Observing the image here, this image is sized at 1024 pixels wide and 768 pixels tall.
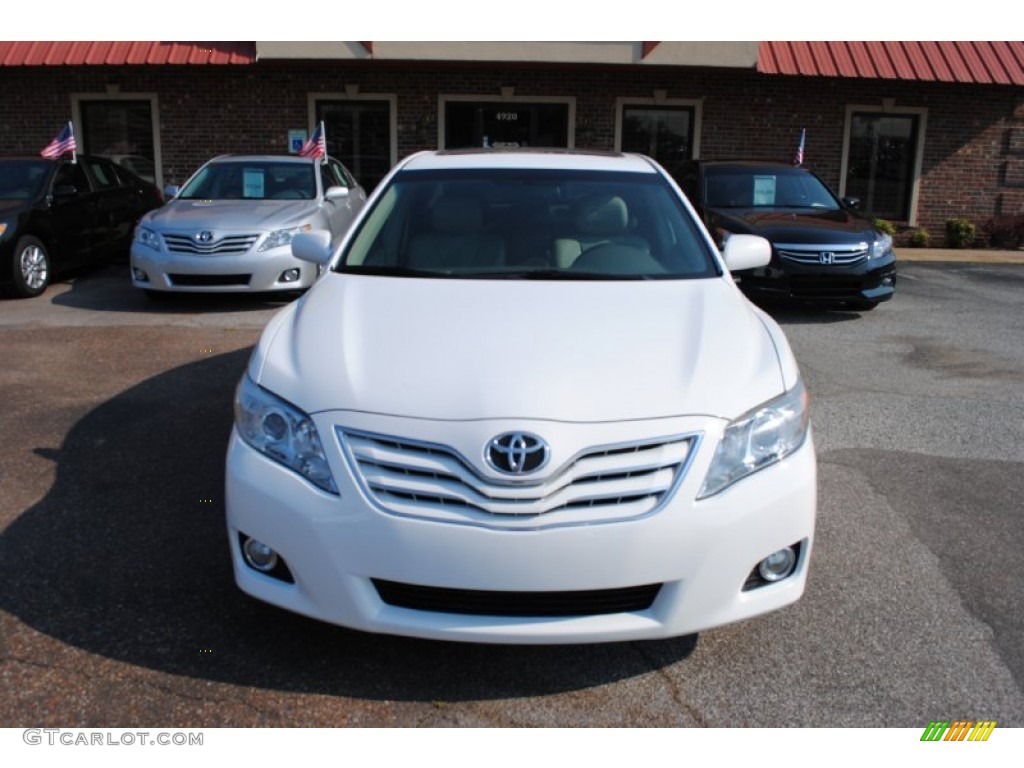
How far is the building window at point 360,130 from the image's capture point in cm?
1528

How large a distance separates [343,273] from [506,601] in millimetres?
1742

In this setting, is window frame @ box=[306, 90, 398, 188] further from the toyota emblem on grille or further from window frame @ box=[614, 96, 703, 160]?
the toyota emblem on grille

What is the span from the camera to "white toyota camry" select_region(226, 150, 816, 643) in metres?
2.56

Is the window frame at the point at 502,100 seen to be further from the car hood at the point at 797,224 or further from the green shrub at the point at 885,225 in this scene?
the car hood at the point at 797,224

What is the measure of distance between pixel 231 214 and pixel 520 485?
7301 millimetres

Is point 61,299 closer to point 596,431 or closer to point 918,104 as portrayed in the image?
point 596,431

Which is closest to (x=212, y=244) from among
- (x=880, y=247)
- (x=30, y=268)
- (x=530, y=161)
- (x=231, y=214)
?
(x=231, y=214)

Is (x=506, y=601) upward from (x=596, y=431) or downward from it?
downward

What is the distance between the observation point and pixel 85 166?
11023mm

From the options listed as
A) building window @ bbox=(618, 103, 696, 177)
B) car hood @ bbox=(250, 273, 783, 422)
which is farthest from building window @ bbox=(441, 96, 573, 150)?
car hood @ bbox=(250, 273, 783, 422)

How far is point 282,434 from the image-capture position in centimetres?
279

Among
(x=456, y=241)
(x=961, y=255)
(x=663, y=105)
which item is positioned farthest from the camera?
(x=663, y=105)

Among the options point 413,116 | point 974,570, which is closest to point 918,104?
point 413,116
